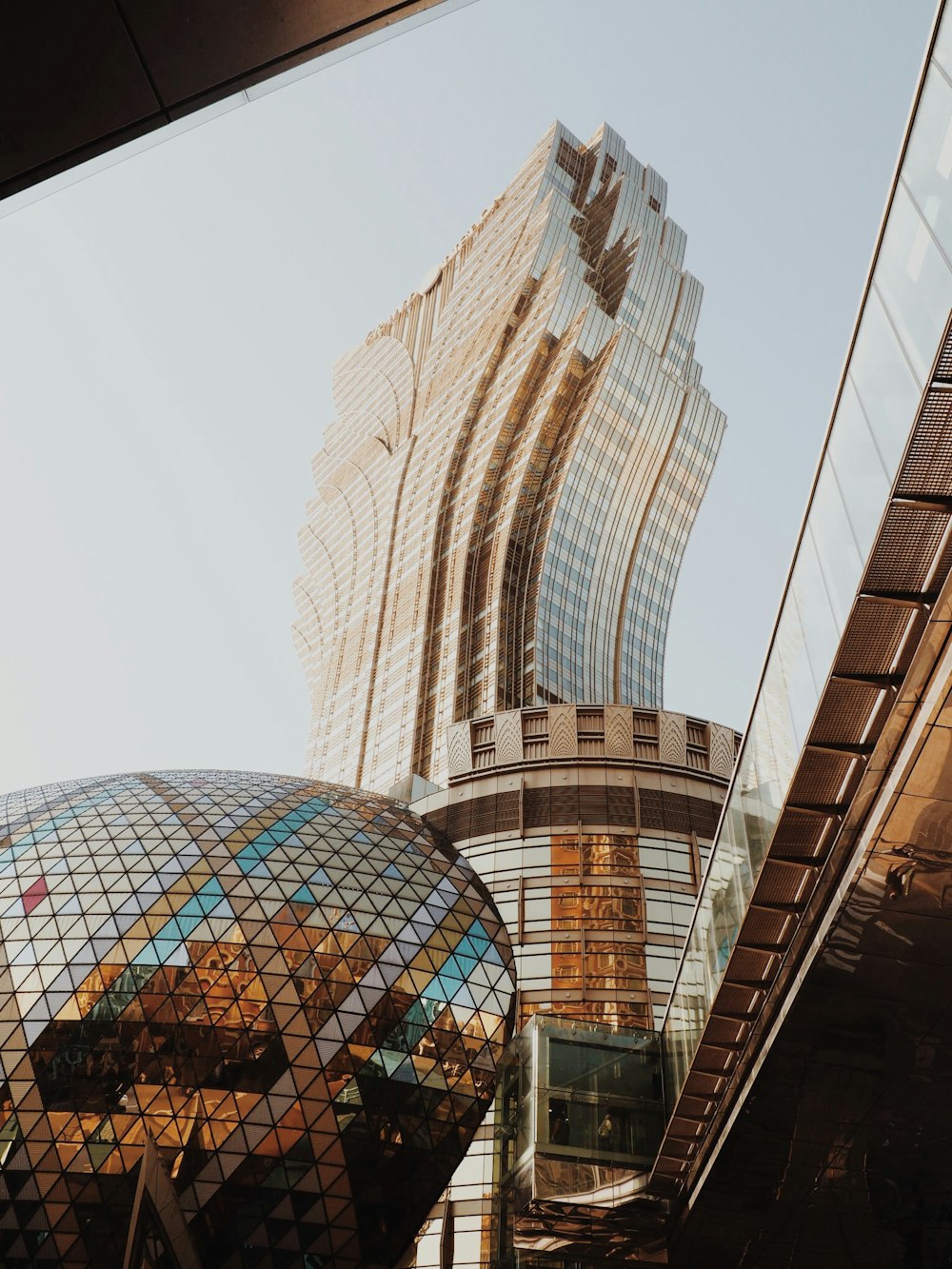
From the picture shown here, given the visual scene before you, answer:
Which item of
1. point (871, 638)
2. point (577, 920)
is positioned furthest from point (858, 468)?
point (577, 920)

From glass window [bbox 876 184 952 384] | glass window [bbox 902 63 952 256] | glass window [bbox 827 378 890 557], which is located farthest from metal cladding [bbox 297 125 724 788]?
glass window [bbox 902 63 952 256]

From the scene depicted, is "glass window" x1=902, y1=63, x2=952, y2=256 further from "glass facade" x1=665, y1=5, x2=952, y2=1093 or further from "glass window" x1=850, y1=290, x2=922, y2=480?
"glass window" x1=850, y1=290, x2=922, y2=480

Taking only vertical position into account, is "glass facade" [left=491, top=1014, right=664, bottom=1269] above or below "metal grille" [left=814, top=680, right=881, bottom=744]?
below

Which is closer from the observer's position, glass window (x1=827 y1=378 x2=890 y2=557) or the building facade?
glass window (x1=827 y1=378 x2=890 y2=557)

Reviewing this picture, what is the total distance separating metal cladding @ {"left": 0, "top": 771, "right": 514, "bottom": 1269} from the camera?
79.0ft

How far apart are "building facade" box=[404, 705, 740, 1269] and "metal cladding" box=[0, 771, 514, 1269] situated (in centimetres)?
298

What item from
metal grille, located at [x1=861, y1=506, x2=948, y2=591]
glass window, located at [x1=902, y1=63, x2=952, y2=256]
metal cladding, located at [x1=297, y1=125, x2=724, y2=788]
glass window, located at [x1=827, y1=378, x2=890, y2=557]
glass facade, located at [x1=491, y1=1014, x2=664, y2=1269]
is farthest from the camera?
metal cladding, located at [x1=297, y1=125, x2=724, y2=788]

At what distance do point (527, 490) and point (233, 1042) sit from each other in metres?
81.0

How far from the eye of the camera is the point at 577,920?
36.1 m

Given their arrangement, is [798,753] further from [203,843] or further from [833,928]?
[203,843]

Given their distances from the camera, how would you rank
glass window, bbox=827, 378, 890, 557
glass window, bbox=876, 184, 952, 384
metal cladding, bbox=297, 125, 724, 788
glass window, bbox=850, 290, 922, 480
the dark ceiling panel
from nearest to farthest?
the dark ceiling panel
glass window, bbox=876, 184, 952, 384
glass window, bbox=850, 290, 922, 480
glass window, bbox=827, 378, 890, 557
metal cladding, bbox=297, 125, 724, 788

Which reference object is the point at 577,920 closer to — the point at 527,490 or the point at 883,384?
the point at 883,384

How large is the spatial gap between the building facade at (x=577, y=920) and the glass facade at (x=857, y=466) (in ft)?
29.2

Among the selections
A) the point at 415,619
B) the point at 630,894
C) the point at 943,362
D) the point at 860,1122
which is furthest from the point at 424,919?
the point at 415,619
